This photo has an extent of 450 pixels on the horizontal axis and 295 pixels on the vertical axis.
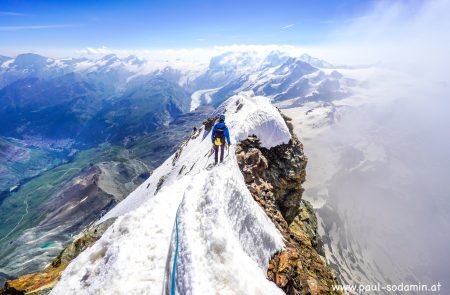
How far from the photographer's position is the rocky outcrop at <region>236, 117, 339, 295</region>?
1967 centimetres

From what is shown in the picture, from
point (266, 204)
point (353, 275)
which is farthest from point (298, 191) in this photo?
point (353, 275)

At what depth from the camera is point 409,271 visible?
641 ft

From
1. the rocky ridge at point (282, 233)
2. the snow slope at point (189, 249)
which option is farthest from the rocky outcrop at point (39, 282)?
the snow slope at point (189, 249)

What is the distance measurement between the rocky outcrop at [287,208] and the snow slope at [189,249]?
1.51 meters

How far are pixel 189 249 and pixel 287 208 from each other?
30745 millimetres

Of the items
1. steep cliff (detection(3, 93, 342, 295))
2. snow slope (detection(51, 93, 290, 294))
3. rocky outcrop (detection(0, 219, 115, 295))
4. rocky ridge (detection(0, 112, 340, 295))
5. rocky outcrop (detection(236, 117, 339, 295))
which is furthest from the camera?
rocky outcrop (detection(0, 219, 115, 295))

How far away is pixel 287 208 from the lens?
1697 inches

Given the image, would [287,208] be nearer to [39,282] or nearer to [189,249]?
[39,282]

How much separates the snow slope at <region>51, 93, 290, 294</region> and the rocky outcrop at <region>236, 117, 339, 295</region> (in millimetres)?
1507

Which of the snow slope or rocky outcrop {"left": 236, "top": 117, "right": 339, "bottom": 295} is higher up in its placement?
the snow slope

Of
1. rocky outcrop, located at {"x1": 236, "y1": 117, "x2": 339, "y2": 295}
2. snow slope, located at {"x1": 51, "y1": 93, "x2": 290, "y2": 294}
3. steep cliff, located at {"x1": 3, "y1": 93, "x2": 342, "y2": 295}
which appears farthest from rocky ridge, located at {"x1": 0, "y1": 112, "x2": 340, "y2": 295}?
snow slope, located at {"x1": 51, "y1": 93, "x2": 290, "y2": 294}

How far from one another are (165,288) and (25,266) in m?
200

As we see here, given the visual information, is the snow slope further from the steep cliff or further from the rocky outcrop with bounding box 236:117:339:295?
the rocky outcrop with bounding box 236:117:339:295

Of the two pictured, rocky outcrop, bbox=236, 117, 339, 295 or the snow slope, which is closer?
the snow slope
